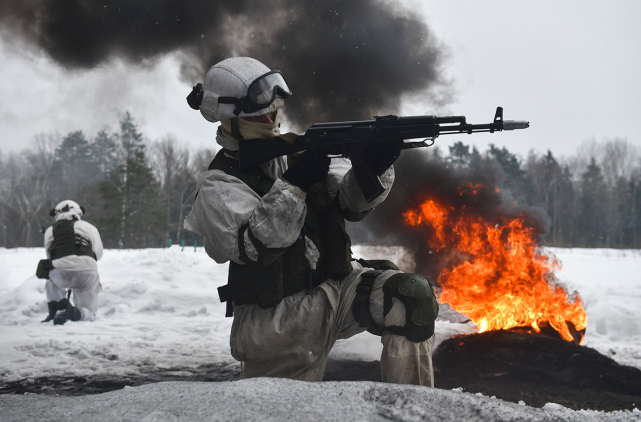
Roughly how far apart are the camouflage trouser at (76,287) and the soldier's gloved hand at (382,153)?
6.12 m

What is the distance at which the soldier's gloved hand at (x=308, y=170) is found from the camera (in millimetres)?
2418

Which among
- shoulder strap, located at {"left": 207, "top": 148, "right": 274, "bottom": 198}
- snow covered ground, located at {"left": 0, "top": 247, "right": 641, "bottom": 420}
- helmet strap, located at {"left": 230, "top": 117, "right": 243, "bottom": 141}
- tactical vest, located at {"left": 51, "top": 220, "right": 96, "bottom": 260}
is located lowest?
snow covered ground, located at {"left": 0, "top": 247, "right": 641, "bottom": 420}

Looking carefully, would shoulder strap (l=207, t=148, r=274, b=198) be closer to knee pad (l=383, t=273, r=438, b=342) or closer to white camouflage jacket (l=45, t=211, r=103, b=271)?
knee pad (l=383, t=273, r=438, b=342)

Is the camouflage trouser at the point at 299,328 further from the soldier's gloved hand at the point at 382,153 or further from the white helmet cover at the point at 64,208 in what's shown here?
the white helmet cover at the point at 64,208

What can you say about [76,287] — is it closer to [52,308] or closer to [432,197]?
[52,308]

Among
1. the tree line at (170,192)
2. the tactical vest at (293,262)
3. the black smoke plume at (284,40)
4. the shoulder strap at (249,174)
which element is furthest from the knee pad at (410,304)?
the tree line at (170,192)

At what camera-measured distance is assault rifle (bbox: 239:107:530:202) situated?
254 cm

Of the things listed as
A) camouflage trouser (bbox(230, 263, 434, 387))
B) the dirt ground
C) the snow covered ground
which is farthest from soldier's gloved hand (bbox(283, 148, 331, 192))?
the dirt ground

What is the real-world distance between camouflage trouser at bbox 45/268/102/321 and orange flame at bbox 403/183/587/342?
4966 millimetres

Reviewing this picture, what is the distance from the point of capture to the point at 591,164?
3341cm

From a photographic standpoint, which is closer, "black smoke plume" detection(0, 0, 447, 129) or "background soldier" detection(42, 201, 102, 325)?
"black smoke plume" detection(0, 0, 447, 129)

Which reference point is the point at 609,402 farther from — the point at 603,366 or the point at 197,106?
the point at 197,106

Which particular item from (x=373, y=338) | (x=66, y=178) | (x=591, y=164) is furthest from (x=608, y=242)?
(x=66, y=178)

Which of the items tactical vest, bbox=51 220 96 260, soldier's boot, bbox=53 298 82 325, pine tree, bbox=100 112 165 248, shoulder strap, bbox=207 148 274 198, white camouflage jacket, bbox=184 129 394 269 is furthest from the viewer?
pine tree, bbox=100 112 165 248
